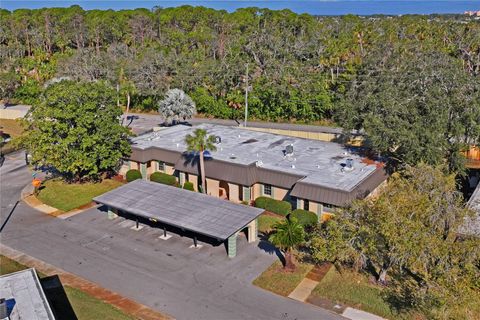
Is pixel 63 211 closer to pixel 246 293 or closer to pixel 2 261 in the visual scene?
pixel 2 261

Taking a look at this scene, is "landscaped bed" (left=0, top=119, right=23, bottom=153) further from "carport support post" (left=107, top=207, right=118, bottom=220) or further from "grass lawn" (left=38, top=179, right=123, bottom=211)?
"carport support post" (left=107, top=207, right=118, bottom=220)

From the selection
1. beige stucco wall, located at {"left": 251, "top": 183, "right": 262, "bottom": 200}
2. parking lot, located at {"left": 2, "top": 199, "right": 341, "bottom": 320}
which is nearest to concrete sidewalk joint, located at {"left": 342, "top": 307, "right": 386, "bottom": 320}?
parking lot, located at {"left": 2, "top": 199, "right": 341, "bottom": 320}

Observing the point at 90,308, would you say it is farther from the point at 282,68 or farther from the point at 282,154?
the point at 282,68

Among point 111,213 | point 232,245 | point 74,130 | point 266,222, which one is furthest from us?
point 74,130

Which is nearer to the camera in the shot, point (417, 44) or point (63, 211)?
point (63, 211)

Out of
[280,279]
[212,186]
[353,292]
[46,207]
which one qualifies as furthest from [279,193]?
[46,207]

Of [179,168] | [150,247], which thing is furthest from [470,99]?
[150,247]

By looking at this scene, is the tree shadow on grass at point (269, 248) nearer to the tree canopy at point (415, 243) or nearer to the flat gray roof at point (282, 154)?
the tree canopy at point (415, 243)
